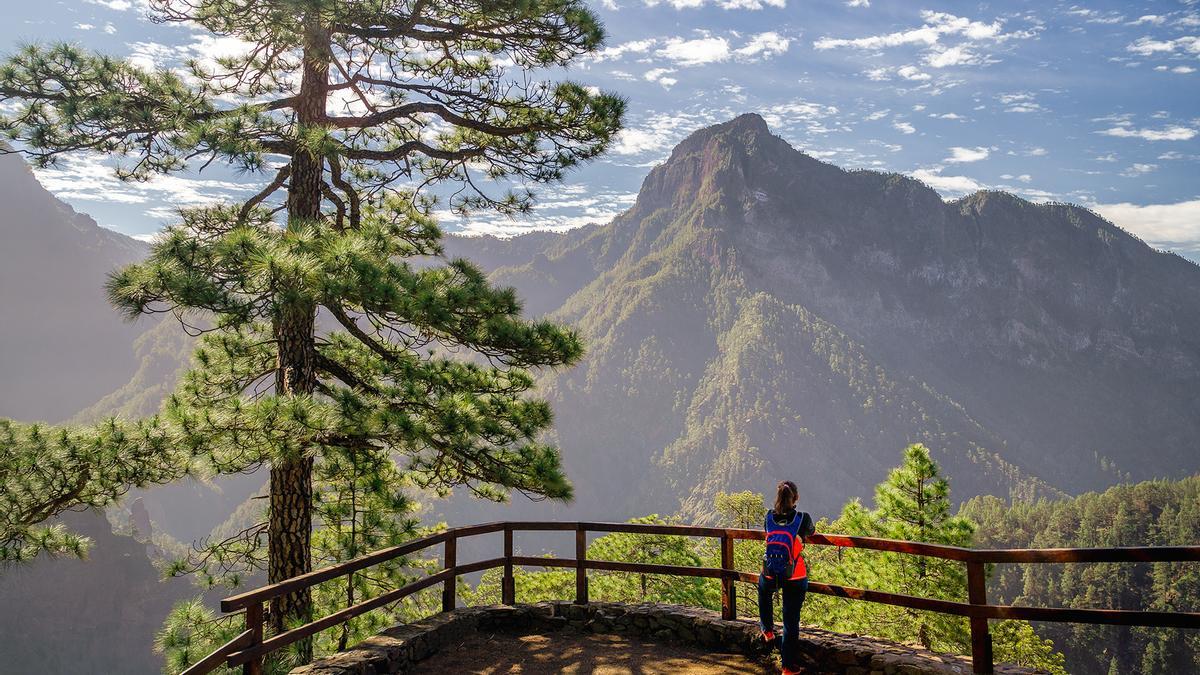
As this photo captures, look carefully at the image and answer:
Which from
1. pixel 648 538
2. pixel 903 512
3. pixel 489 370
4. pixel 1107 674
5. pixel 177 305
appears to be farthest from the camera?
pixel 1107 674

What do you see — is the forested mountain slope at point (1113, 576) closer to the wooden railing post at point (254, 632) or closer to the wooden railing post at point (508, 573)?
the wooden railing post at point (508, 573)

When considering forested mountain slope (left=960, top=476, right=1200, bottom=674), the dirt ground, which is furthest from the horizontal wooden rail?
forested mountain slope (left=960, top=476, right=1200, bottom=674)

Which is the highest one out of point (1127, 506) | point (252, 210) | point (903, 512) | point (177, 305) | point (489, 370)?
point (252, 210)

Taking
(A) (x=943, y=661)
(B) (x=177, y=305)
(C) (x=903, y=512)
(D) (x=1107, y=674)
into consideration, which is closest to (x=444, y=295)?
(B) (x=177, y=305)

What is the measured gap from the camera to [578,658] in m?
6.52

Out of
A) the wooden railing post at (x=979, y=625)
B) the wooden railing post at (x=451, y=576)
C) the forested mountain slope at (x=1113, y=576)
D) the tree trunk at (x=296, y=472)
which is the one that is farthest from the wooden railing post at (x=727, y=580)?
the forested mountain slope at (x=1113, y=576)

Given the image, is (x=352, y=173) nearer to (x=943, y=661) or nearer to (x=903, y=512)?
(x=943, y=661)

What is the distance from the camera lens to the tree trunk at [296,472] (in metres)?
7.79

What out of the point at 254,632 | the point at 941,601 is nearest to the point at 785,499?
the point at 941,601

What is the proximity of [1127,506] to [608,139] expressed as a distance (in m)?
132

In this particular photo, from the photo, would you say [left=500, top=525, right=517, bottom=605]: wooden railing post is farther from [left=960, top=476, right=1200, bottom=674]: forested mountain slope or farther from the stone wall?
[left=960, top=476, right=1200, bottom=674]: forested mountain slope

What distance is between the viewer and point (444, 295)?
7.39 metres

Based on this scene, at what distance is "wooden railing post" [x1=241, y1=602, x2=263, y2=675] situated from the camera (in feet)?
15.7

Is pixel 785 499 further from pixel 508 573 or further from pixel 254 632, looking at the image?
pixel 254 632
